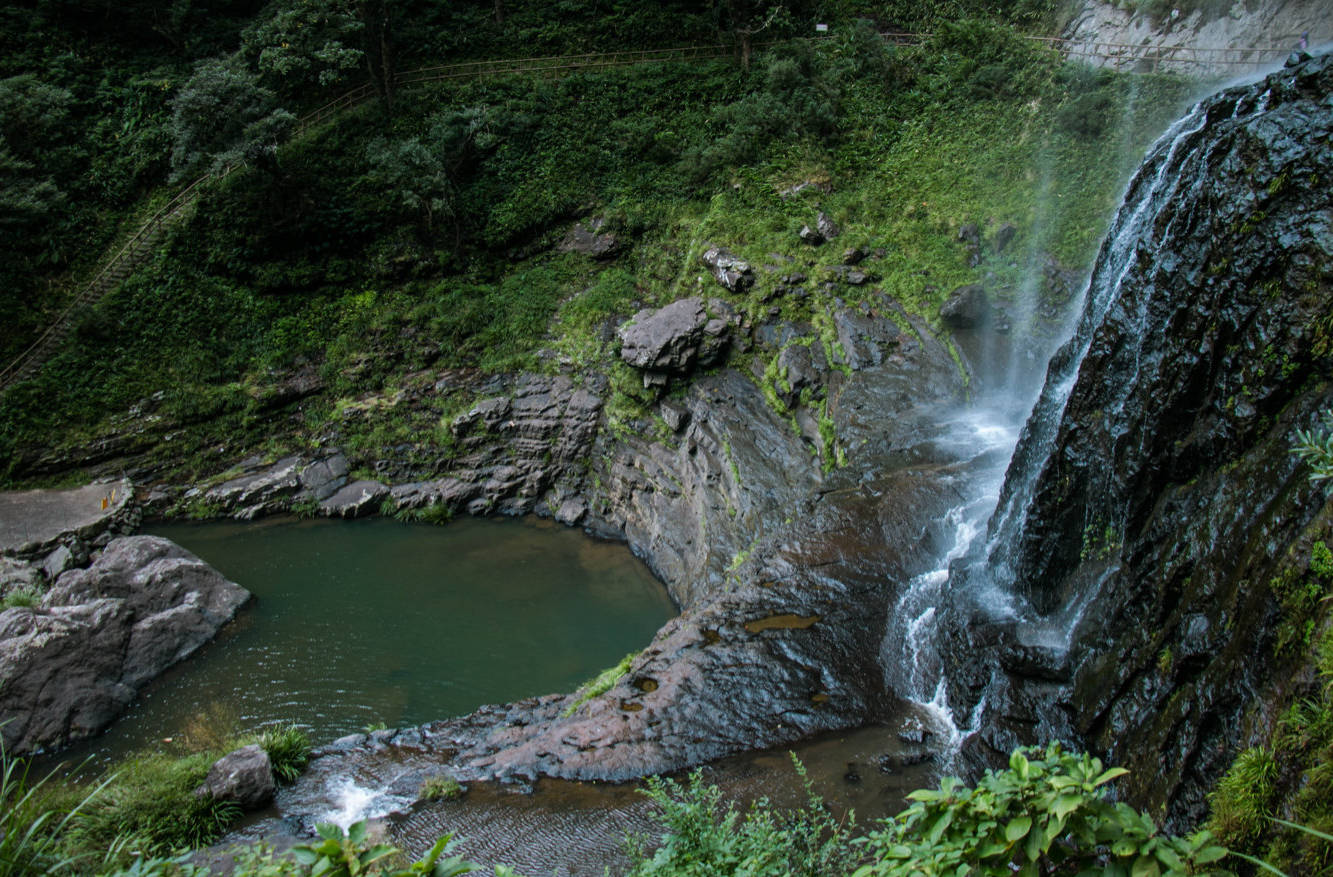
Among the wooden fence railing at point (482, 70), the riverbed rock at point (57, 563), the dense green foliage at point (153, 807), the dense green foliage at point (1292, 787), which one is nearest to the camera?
the dense green foliage at point (1292, 787)

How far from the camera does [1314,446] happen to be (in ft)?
14.3

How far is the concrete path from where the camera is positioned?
15.7 meters

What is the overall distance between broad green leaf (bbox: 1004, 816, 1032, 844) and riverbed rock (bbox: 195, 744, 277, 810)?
8.68 m

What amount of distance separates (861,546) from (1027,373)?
18.9 feet

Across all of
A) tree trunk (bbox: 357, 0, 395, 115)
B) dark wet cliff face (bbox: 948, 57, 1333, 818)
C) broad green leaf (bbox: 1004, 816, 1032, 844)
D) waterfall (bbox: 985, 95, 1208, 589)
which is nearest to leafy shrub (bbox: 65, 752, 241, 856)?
broad green leaf (bbox: 1004, 816, 1032, 844)

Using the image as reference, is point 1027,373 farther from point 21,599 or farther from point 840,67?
point 21,599

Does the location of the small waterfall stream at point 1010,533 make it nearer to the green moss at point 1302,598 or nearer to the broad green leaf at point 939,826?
the green moss at point 1302,598

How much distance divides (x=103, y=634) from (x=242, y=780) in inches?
245

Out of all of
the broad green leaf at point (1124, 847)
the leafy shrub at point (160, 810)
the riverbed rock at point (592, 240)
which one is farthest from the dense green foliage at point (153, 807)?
Answer: the riverbed rock at point (592, 240)

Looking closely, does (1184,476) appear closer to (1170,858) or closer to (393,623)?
(1170,858)

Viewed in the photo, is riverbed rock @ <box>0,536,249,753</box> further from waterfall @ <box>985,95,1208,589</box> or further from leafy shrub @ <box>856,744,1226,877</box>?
waterfall @ <box>985,95,1208,589</box>

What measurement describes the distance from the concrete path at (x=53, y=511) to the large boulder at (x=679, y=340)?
1263 centimetres

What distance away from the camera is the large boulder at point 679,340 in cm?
1622

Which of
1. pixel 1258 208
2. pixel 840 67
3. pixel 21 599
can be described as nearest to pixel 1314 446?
pixel 1258 208
